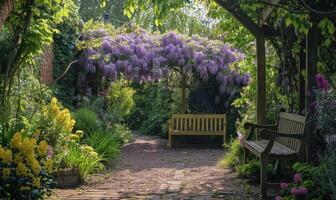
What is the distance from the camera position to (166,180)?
23.4 feet

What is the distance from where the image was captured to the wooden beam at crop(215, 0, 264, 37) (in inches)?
250

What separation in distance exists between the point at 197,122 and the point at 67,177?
6318 mm

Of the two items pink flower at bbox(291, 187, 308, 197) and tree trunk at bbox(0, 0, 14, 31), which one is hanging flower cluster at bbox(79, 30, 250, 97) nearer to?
tree trunk at bbox(0, 0, 14, 31)

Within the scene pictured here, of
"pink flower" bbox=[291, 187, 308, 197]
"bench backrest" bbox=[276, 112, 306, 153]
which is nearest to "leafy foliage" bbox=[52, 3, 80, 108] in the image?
"bench backrest" bbox=[276, 112, 306, 153]

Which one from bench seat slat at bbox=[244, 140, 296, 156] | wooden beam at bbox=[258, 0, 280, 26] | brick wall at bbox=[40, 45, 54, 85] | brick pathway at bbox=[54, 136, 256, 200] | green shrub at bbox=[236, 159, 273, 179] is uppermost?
wooden beam at bbox=[258, 0, 280, 26]

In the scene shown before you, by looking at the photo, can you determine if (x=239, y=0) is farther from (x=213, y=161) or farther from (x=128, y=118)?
(x=128, y=118)

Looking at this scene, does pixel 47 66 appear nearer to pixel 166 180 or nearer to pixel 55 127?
pixel 55 127

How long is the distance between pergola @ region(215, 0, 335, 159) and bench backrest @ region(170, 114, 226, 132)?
4.86m

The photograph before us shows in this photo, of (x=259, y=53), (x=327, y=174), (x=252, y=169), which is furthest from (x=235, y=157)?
(x=327, y=174)

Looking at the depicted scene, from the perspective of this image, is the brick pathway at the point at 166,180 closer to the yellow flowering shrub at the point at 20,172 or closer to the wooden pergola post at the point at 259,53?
the wooden pergola post at the point at 259,53

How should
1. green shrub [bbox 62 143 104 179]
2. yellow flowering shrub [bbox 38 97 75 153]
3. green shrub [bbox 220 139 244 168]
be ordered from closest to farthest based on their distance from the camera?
green shrub [bbox 62 143 104 179]
yellow flowering shrub [bbox 38 97 75 153]
green shrub [bbox 220 139 244 168]

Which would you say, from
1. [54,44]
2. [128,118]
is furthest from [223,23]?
[128,118]

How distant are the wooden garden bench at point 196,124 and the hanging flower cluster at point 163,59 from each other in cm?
111

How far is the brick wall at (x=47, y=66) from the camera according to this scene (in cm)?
993
